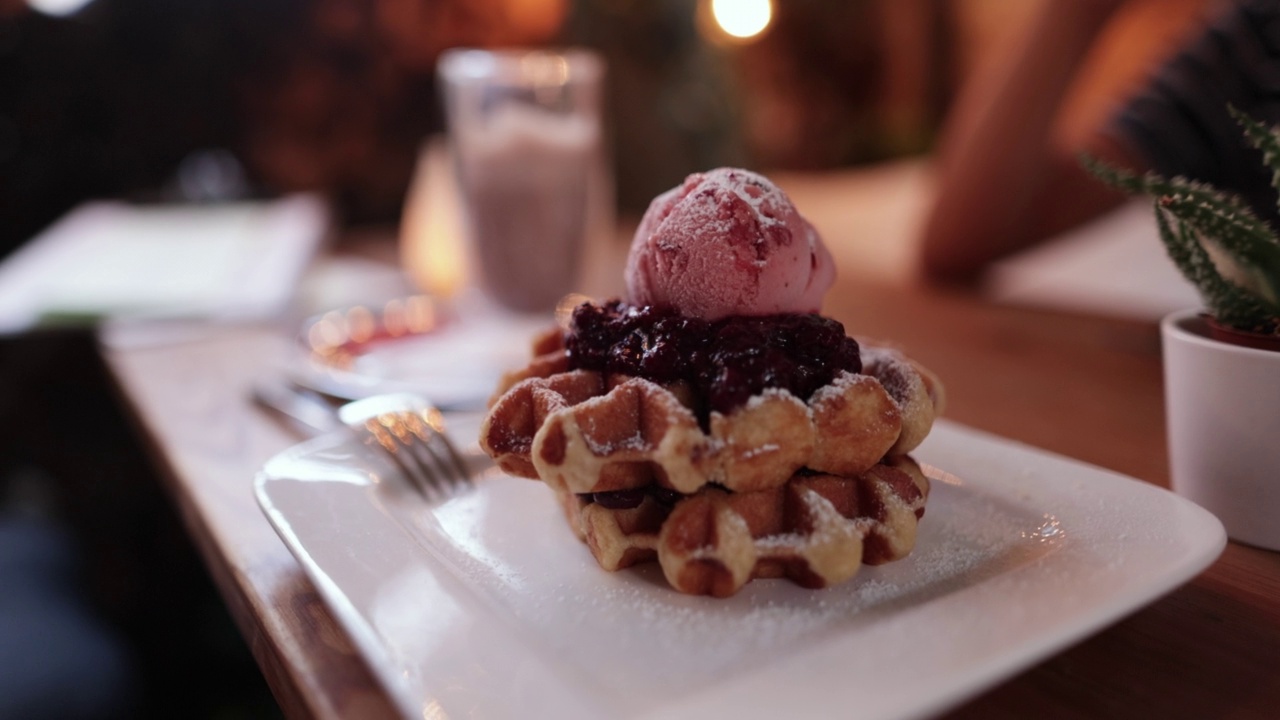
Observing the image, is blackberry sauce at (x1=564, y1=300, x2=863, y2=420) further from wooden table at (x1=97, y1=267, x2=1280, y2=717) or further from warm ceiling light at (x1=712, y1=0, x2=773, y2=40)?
warm ceiling light at (x1=712, y1=0, x2=773, y2=40)

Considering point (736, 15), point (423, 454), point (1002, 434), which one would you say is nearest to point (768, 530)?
point (423, 454)

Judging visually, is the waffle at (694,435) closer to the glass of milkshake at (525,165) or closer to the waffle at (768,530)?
the waffle at (768,530)

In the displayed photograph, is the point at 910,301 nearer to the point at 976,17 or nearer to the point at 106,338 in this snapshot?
the point at 106,338

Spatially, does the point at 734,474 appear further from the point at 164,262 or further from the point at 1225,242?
the point at 164,262

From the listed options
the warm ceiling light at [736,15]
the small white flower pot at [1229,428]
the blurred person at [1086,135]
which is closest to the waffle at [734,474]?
A: the small white flower pot at [1229,428]

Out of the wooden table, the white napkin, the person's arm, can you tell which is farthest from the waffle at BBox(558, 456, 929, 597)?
the person's arm

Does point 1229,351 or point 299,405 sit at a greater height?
point 1229,351
